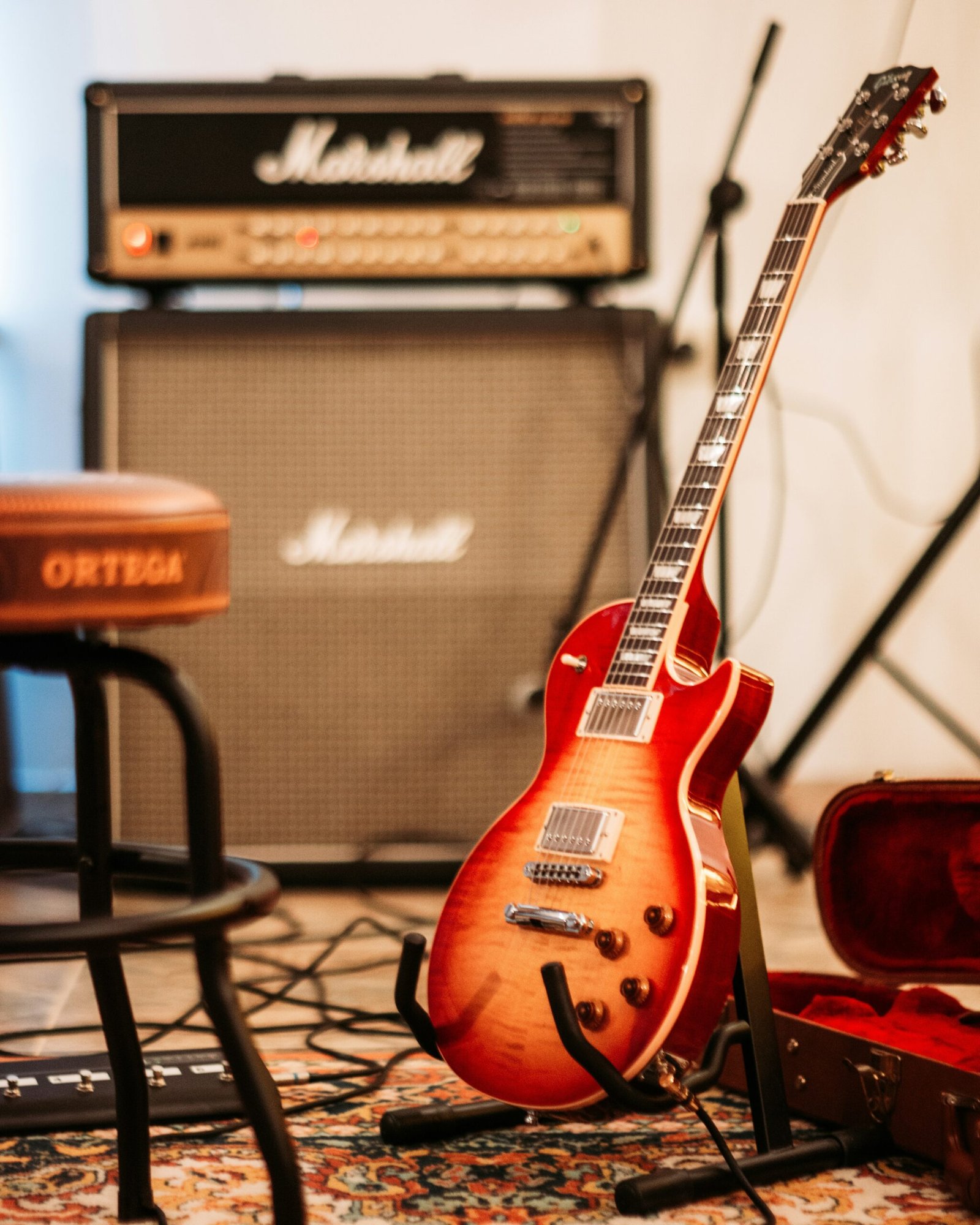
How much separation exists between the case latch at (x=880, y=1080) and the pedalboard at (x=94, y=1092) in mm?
511

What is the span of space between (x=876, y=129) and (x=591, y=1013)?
28.9 inches

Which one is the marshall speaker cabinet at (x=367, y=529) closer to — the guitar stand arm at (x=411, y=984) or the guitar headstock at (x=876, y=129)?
the guitar headstock at (x=876, y=129)

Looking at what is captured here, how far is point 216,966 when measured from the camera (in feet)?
2.33

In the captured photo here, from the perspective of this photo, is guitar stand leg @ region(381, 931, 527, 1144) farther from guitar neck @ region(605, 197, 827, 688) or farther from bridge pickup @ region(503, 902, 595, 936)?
guitar neck @ region(605, 197, 827, 688)

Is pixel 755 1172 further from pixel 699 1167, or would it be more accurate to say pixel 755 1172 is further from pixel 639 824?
pixel 639 824

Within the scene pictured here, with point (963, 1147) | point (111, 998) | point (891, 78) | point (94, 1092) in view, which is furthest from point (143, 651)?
point (891, 78)

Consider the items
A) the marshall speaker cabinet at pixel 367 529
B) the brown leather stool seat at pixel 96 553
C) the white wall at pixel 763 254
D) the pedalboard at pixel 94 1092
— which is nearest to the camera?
the brown leather stool seat at pixel 96 553

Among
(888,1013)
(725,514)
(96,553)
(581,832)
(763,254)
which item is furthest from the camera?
(763,254)

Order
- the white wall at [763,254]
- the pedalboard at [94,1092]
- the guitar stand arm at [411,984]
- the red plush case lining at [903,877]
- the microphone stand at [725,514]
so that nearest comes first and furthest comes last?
the guitar stand arm at [411,984] → the pedalboard at [94,1092] → the red plush case lining at [903,877] → the microphone stand at [725,514] → the white wall at [763,254]

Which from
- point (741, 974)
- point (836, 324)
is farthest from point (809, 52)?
point (741, 974)

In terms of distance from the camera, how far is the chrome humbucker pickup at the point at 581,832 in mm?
950

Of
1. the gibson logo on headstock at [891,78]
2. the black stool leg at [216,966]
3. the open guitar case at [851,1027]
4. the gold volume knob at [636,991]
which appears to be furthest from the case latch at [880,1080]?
the gibson logo on headstock at [891,78]

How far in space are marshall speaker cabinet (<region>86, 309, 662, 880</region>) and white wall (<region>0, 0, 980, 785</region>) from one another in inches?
24.7

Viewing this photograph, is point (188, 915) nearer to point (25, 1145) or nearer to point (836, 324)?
point (25, 1145)
